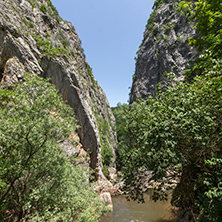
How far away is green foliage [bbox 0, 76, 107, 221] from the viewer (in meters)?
6.99

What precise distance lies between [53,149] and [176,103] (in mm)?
7362

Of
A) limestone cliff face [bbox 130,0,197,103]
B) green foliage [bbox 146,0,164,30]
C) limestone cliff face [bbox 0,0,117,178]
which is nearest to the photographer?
limestone cliff face [bbox 0,0,117,178]

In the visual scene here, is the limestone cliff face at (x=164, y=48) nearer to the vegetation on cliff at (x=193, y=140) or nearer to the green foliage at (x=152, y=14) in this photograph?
the green foliage at (x=152, y=14)

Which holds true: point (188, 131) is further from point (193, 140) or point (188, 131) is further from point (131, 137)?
point (131, 137)

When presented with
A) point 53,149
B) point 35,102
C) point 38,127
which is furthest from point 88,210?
point 35,102

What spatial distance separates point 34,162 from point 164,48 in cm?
4000

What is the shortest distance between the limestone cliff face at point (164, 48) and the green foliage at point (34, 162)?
1223 inches

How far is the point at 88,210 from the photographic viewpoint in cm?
823

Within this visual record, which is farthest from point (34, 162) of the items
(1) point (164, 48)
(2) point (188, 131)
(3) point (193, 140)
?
(1) point (164, 48)

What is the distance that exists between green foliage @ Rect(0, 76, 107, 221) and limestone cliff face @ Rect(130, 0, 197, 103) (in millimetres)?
31070

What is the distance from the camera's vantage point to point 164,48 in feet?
125

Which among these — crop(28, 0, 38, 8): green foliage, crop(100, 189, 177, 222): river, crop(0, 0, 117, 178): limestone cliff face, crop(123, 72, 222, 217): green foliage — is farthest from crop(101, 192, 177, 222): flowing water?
crop(28, 0, 38, 8): green foliage

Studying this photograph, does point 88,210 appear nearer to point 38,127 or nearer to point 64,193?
point 64,193

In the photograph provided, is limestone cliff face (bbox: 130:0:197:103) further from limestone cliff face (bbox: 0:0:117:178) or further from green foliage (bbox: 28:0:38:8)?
green foliage (bbox: 28:0:38:8)
